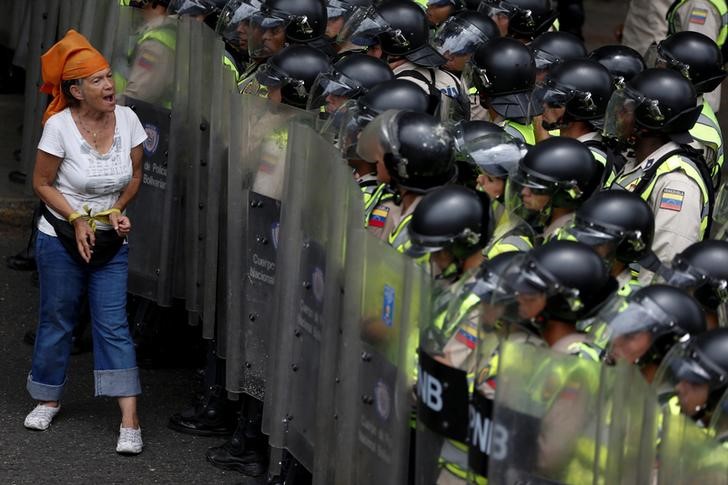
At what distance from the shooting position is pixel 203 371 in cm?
783

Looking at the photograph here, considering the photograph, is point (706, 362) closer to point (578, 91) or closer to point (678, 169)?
point (678, 169)

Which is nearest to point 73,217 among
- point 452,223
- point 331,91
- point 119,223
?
point 119,223

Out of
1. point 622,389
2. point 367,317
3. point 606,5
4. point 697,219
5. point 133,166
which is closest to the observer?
point 622,389

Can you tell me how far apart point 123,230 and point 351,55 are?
4.42 ft

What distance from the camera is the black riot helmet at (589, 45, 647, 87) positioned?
8055 millimetres

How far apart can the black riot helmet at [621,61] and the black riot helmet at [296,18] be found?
146 centimetres

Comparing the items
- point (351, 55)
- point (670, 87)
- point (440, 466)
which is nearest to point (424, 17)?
point (351, 55)

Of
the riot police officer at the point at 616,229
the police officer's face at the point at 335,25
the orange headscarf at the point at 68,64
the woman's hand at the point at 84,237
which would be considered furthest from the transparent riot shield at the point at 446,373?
the police officer's face at the point at 335,25

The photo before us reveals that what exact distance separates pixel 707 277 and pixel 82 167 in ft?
9.91

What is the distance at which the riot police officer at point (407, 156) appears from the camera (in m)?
5.77

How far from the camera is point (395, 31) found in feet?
26.5

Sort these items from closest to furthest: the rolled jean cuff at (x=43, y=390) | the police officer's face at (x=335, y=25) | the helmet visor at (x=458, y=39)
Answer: the rolled jean cuff at (x=43, y=390), the helmet visor at (x=458, y=39), the police officer's face at (x=335, y=25)

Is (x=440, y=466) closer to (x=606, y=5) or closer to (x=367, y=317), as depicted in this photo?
(x=367, y=317)

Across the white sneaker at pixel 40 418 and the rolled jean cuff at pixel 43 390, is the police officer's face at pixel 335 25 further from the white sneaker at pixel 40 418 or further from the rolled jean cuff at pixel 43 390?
the white sneaker at pixel 40 418
